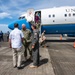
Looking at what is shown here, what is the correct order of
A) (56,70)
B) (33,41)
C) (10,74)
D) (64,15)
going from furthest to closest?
(64,15) → (33,41) → (56,70) → (10,74)

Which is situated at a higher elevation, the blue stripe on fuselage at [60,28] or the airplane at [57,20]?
the airplane at [57,20]

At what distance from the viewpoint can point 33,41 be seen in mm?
8188

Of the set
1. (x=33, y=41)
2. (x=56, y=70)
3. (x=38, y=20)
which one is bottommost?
(x=56, y=70)

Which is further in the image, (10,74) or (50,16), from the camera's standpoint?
(50,16)

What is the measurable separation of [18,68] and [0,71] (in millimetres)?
885

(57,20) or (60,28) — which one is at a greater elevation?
(57,20)

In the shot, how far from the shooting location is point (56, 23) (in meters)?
24.1

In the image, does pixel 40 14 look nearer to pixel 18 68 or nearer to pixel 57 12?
pixel 57 12

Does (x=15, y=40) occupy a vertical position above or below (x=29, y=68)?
above

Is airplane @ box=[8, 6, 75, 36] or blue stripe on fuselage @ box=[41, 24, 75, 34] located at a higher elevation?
airplane @ box=[8, 6, 75, 36]

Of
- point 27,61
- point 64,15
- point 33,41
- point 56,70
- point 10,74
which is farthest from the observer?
point 64,15

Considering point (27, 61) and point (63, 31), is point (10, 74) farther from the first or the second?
point (63, 31)

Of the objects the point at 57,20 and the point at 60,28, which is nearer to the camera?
the point at 57,20

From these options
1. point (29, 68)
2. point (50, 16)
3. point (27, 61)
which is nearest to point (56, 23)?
point (50, 16)
